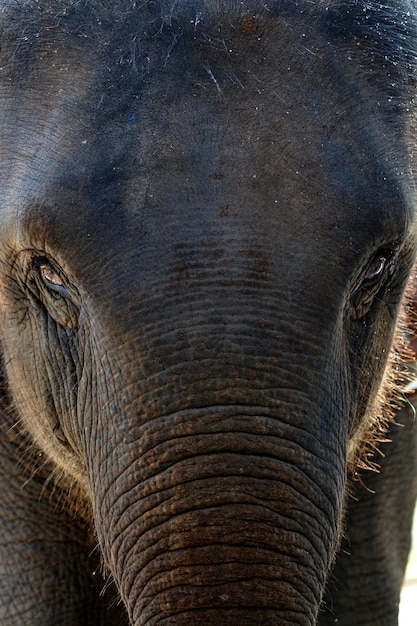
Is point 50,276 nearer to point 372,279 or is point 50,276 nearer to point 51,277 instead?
point 51,277

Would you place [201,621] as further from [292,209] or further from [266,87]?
[266,87]

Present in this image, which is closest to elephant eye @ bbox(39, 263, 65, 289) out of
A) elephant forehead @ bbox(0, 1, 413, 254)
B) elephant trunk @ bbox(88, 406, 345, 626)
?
elephant forehead @ bbox(0, 1, 413, 254)

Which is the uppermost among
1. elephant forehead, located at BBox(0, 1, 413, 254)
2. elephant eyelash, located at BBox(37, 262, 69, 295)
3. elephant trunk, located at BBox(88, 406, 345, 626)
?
elephant forehead, located at BBox(0, 1, 413, 254)

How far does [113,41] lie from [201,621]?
1459 mm

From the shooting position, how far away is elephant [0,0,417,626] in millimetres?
3006

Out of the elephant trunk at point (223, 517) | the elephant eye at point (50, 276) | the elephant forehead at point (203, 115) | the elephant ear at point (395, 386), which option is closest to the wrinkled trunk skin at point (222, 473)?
the elephant trunk at point (223, 517)

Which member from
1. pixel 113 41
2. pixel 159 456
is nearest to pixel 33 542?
pixel 159 456

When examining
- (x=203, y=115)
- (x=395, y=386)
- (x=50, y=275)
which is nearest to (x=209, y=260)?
(x=203, y=115)

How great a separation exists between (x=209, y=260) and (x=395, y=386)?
1.57 metres

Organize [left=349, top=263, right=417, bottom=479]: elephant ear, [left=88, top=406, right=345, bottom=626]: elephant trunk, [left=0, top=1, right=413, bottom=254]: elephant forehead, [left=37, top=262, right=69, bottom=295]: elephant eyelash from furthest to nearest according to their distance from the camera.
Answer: [left=349, top=263, right=417, bottom=479]: elephant ear, [left=37, top=262, right=69, bottom=295]: elephant eyelash, [left=0, top=1, right=413, bottom=254]: elephant forehead, [left=88, top=406, right=345, bottom=626]: elephant trunk

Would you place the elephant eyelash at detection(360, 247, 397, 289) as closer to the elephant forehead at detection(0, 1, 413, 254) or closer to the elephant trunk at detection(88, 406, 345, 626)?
the elephant forehead at detection(0, 1, 413, 254)

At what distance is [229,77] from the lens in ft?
10.9

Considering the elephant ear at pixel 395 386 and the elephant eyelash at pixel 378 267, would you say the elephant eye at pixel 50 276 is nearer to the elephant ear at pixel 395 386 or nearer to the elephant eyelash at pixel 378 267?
the elephant eyelash at pixel 378 267

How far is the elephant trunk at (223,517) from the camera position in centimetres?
297
